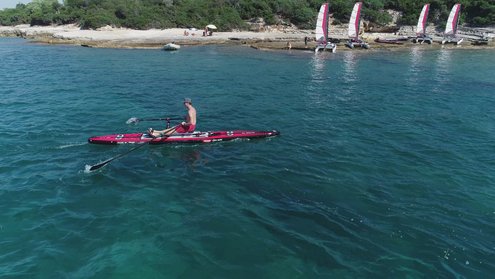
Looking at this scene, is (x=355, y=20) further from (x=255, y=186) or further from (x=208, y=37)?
(x=255, y=186)

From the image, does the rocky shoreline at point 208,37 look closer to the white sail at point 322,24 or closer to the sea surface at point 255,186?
the white sail at point 322,24

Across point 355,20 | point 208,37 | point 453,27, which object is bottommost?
point 208,37

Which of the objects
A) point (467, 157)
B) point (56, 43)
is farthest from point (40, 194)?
point (56, 43)

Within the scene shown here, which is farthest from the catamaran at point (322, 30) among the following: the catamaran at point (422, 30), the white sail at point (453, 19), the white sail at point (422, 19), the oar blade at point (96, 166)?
the oar blade at point (96, 166)

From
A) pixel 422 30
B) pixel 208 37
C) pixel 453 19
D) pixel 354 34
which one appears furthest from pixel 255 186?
pixel 453 19

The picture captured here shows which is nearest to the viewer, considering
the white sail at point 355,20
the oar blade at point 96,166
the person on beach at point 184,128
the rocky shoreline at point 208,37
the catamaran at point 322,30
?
the oar blade at point 96,166

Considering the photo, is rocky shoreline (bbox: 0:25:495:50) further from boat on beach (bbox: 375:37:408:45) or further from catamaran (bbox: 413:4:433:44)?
catamaran (bbox: 413:4:433:44)

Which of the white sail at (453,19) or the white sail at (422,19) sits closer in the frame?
the white sail at (453,19)
